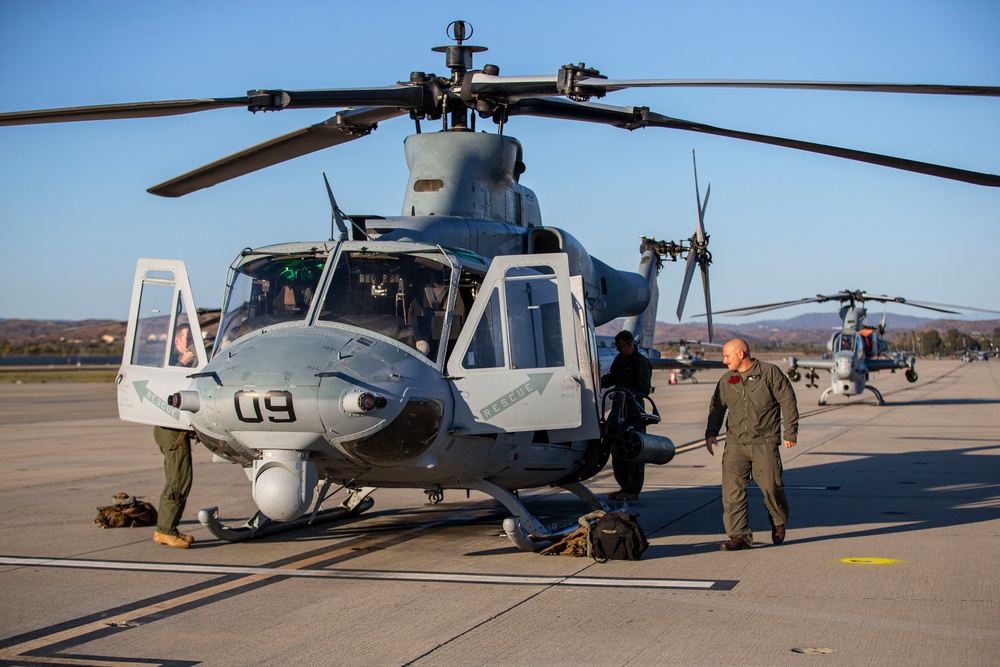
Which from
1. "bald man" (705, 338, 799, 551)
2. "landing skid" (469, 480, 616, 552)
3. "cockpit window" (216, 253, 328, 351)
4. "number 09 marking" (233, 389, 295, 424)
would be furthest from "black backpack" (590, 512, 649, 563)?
"cockpit window" (216, 253, 328, 351)

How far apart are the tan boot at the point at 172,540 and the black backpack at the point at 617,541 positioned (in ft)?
11.2

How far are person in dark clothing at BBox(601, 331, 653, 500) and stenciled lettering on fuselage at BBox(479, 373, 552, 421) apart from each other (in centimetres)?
339

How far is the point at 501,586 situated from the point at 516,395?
146cm

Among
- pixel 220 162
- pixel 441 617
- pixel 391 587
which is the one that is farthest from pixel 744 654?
pixel 220 162

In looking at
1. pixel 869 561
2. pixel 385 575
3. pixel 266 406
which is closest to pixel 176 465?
pixel 266 406

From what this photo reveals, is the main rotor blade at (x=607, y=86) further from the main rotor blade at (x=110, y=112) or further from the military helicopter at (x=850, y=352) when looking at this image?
the military helicopter at (x=850, y=352)

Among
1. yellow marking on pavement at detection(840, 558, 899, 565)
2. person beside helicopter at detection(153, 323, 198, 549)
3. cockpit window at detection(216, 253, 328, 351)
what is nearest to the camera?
yellow marking on pavement at detection(840, 558, 899, 565)

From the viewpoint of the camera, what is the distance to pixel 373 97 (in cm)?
917

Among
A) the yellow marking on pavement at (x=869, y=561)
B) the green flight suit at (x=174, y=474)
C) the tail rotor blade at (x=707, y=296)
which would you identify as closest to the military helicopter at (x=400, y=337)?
the green flight suit at (x=174, y=474)

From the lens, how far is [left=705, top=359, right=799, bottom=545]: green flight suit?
8.25m

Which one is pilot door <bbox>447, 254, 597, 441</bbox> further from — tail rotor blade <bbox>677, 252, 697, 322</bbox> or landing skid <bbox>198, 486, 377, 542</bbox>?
tail rotor blade <bbox>677, 252, 697, 322</bbox>

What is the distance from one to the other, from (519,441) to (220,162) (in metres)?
3.90

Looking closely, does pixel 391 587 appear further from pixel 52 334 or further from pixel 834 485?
pixel 52 334

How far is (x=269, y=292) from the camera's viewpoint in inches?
318
